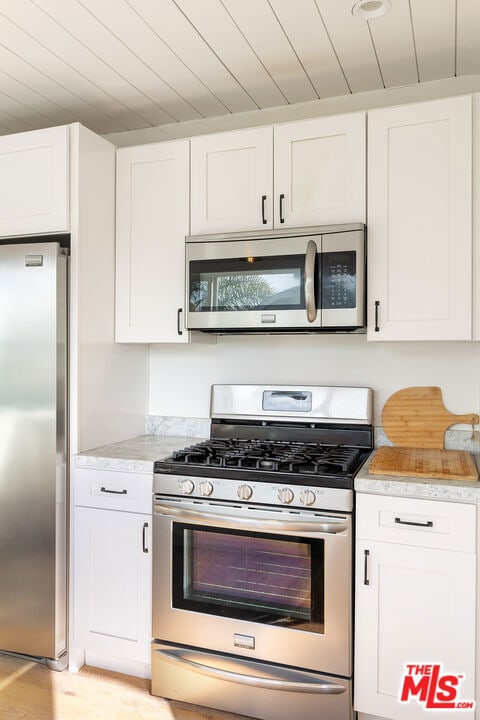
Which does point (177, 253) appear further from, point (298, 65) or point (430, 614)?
point (430, 614)

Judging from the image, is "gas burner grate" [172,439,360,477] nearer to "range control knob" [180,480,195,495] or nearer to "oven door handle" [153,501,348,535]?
"range control knob" [180,480,195,495]

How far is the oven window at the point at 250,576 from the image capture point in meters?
2.02

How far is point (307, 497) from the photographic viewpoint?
200cm

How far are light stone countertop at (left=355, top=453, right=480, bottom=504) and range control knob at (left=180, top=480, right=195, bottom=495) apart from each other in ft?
2.04

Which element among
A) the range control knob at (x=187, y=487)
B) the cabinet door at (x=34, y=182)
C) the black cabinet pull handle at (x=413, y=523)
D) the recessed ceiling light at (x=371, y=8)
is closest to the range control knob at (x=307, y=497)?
the black cabinet pull handle at (x=413, y=523)

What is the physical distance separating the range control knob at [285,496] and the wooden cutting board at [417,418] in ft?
2.33

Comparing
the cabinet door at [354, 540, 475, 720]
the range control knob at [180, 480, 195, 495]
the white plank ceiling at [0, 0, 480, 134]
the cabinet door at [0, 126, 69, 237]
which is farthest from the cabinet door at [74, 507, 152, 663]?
the white plank ceiling at [0, 0, 480, 134]

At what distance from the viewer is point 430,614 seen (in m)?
1.91

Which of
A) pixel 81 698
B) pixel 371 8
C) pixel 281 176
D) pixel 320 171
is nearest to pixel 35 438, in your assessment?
pixel 81 698

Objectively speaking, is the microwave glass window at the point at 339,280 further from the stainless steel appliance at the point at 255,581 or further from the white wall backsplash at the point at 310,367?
the stainless steel appliance at the point at 255,581

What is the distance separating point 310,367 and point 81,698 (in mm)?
1672

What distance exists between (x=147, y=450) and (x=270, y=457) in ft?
1.97

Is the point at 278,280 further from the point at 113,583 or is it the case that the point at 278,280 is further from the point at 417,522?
the point at 113,583

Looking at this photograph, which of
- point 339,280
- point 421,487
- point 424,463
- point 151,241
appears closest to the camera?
point 421,487
